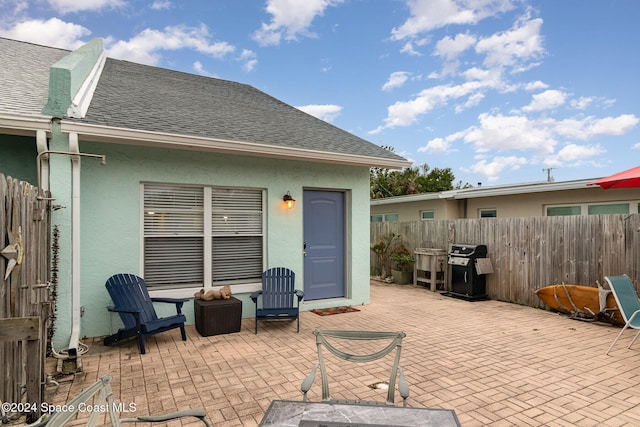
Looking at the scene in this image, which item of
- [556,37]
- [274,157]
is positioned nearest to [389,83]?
[556,37]

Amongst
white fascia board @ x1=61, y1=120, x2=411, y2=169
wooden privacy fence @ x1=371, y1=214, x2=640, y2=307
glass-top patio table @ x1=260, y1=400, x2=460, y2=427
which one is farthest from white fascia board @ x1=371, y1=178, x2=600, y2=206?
glass-top patio table @ x1=260, y1=400, x2=460, y2=427

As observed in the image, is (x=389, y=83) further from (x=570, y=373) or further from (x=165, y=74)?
(x=570, y=373)

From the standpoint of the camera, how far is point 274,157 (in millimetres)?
5824

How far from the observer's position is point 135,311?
4.23m

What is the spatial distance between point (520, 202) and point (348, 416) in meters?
10.0

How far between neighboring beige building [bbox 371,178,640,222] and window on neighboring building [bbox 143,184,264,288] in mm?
7239

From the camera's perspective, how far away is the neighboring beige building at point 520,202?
26.3ft

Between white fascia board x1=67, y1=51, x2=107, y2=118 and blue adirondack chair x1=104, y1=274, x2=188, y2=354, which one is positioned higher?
white fascia board x1=67, y1=51, x2=107, y2=118

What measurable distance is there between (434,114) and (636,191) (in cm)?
1223

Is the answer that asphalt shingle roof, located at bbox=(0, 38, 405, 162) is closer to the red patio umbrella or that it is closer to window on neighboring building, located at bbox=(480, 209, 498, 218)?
the red patio umbrella

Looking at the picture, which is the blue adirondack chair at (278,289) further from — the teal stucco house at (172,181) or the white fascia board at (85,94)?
the white fascia board at (85,94)

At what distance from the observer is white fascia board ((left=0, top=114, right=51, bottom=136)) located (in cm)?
385

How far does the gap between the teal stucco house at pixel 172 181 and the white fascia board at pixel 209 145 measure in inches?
0.7

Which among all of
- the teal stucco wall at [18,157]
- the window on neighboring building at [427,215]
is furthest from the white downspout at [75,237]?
the window on neighboring building at [427,215]
